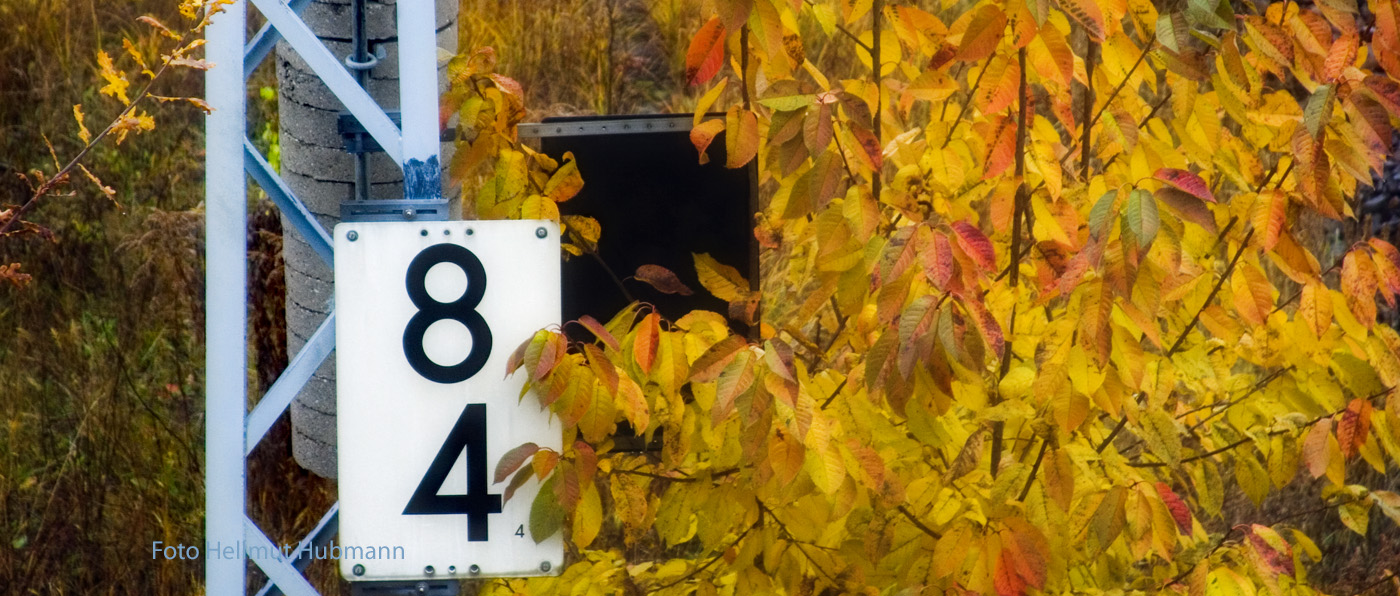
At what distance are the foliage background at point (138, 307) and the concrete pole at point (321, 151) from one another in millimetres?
2008

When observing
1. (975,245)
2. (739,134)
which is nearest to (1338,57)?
(975,245)

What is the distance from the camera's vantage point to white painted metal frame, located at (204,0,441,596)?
7.81ft

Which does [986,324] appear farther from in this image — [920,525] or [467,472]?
[467,472]

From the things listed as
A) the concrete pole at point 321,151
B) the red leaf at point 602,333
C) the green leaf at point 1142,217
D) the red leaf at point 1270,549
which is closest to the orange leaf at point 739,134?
the red leaf at point 602,333

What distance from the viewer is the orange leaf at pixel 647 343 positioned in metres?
2.40

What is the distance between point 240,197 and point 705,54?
3.03 feet

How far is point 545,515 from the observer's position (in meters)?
2.31

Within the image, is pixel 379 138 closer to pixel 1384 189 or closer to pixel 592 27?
pixel 592 27

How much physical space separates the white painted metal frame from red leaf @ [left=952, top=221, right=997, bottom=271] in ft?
3.09

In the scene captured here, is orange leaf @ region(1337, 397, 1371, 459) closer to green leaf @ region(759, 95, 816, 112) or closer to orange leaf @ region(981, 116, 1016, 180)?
orange leaf @ region(981, 116, 1016, 180)

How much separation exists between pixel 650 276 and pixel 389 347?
902 mm

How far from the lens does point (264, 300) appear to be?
5578 millimetres

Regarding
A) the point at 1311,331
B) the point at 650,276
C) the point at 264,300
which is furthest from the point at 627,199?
the point at 264,300

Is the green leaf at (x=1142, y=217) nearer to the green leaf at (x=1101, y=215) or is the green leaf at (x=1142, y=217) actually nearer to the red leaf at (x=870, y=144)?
the green leaf at (x=1101, y=215)
